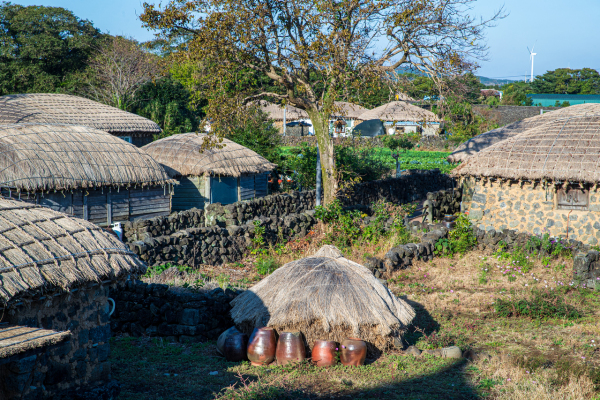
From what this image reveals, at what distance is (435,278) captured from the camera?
12133 mm

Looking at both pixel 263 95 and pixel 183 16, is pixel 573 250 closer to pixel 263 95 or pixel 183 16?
pixel 263 95

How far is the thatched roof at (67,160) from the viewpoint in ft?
43.7

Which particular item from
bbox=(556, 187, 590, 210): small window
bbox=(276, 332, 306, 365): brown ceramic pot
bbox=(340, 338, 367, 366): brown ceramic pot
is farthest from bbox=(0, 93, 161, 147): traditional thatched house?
bbox=(556, 187, 590, 210): small window

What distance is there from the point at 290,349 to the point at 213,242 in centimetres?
642

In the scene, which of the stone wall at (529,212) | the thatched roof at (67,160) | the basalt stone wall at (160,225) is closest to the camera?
the basalt stone wall at (160,225)

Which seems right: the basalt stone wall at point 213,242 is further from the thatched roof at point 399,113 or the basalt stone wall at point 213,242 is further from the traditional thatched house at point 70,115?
the traditional thatched house at point 70,115

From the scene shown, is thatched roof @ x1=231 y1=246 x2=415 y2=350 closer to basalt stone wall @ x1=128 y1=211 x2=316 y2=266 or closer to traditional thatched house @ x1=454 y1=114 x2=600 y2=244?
basalt stone wall @ x1=128 y1=211 x2=316 y2=266

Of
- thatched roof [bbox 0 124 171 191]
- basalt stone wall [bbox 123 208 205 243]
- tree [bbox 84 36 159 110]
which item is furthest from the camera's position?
tree [bbox 84 36 159 110]

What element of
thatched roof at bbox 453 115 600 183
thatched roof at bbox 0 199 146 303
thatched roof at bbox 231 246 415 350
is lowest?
thatched roof at bbox 231 246 415 350

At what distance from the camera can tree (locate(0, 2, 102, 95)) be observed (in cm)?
3091

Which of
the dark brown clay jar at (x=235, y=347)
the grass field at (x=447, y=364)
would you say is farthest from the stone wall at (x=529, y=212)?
the dark brown clay jar at (x=235, y=347)

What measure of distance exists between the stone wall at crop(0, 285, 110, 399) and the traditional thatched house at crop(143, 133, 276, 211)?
41.5 ft

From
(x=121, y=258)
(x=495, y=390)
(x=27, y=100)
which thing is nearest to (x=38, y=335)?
(x=121, y=258)

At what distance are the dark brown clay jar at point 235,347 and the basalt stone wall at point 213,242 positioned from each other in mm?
4601
